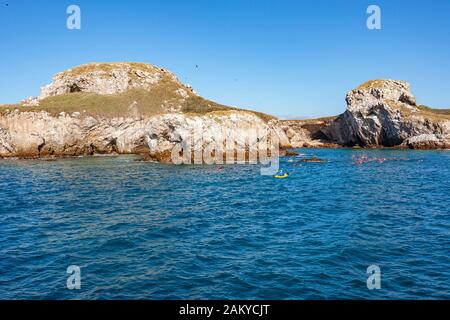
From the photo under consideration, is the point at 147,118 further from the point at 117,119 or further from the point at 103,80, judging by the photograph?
the point at 103,80

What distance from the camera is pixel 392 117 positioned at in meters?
108

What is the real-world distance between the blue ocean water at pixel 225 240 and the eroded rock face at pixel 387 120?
64681 mm

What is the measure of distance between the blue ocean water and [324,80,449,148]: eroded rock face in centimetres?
6468

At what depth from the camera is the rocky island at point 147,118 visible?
85312 millimetres

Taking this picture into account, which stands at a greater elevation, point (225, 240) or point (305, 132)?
point (305, 132)

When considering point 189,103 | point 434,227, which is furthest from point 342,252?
point 189,103

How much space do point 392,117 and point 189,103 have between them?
6037cm

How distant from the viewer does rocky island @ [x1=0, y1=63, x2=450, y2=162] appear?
280 ft

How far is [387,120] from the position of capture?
110375 millimetres

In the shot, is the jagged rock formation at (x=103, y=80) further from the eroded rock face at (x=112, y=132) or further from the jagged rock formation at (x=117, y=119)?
the eroded rock face at (x=112, y=132)

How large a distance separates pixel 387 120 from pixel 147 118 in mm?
70971

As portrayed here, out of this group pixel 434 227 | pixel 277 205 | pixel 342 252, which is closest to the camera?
pixel 342 252

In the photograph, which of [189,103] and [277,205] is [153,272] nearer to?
[277,205]
